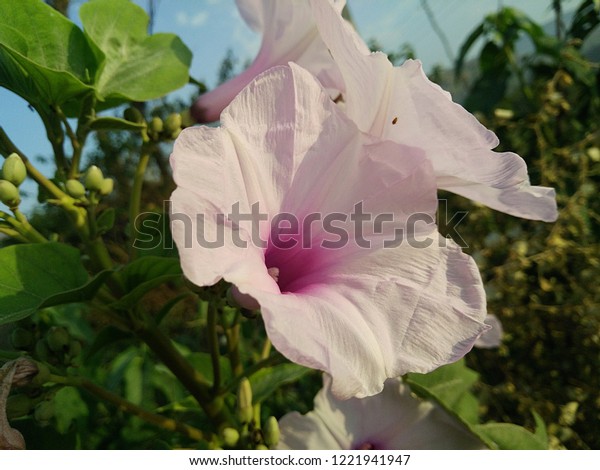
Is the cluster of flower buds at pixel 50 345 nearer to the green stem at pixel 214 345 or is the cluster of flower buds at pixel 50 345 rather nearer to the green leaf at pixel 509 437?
the green stem at pixel 214 345

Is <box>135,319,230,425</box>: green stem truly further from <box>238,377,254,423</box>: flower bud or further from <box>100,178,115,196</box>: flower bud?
<box>100,178,115,196</box>: flower bud

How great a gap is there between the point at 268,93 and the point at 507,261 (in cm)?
138

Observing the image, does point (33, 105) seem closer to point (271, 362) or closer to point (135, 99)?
point (135, 99)

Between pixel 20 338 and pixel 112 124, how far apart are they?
0.95 ft

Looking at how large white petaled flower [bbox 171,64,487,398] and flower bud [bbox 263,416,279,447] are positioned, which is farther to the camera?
flower bud [bbox 263,416,279,447]

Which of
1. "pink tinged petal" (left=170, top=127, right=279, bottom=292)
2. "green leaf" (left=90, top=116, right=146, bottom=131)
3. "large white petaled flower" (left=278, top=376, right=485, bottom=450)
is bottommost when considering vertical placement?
"large white petaled flower" (left=278, top=376, right=485, bottom=450)

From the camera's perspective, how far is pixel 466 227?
1812 millimetres

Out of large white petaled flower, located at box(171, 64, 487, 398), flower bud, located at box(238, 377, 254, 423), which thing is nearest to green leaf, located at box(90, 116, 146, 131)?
large white petaled flower, located at box(171, 64, 487, 398)

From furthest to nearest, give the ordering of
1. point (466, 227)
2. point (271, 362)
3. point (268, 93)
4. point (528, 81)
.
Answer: point (528, 81) → point (466, 227) → point (271, 362) → point (268, 93)

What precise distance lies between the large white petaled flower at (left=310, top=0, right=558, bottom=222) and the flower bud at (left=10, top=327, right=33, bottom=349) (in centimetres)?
50

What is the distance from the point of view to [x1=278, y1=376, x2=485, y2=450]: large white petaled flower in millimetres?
776
